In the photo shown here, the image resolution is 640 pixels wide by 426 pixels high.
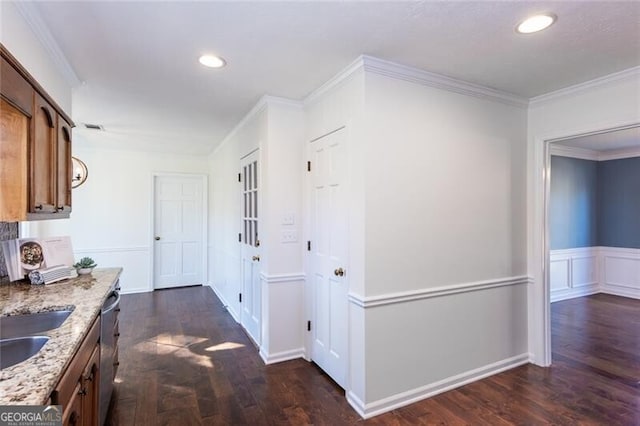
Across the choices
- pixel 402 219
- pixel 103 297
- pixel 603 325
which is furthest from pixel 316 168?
pixel 603 325

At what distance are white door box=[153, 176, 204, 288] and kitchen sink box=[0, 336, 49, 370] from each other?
15.1ft

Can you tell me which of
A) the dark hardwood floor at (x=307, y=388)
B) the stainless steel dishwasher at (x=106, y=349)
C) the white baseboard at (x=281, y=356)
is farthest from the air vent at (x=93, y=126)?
the white baseboard at (x=281, y=356)

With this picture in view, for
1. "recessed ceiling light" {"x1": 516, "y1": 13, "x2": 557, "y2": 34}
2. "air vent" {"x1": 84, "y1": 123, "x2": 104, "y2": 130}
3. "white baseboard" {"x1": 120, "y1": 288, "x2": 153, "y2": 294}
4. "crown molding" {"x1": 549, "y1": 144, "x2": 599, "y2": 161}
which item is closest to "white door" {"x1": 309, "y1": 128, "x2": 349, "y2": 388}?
"recessed ceiling light" {"x1": 516, "y1": 13, "x2": 557, "y2": 34}

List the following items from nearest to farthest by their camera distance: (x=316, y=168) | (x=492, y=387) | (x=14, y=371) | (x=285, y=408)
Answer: (x=14, y=371) → (x=285, y=408) → (x=492, y=387) → (x=316, y=168)

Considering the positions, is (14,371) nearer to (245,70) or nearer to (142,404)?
(142,404)

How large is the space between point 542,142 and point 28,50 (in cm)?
374

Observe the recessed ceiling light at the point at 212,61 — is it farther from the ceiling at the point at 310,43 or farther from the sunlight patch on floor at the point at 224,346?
the sunlight patch on floor at the point at 224,346

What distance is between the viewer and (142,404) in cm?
237

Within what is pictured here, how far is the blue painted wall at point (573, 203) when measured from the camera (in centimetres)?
527

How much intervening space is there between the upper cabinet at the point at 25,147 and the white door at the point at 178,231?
12.8 ft

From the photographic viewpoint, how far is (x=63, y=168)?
2.25 m

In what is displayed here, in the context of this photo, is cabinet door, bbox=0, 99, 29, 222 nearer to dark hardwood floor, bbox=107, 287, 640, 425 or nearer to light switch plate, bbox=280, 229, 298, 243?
dark hardwood floor, bbox=107, 287, 640, 425

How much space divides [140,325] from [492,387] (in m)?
3.74

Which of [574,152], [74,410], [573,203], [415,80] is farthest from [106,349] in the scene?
[574,152]
